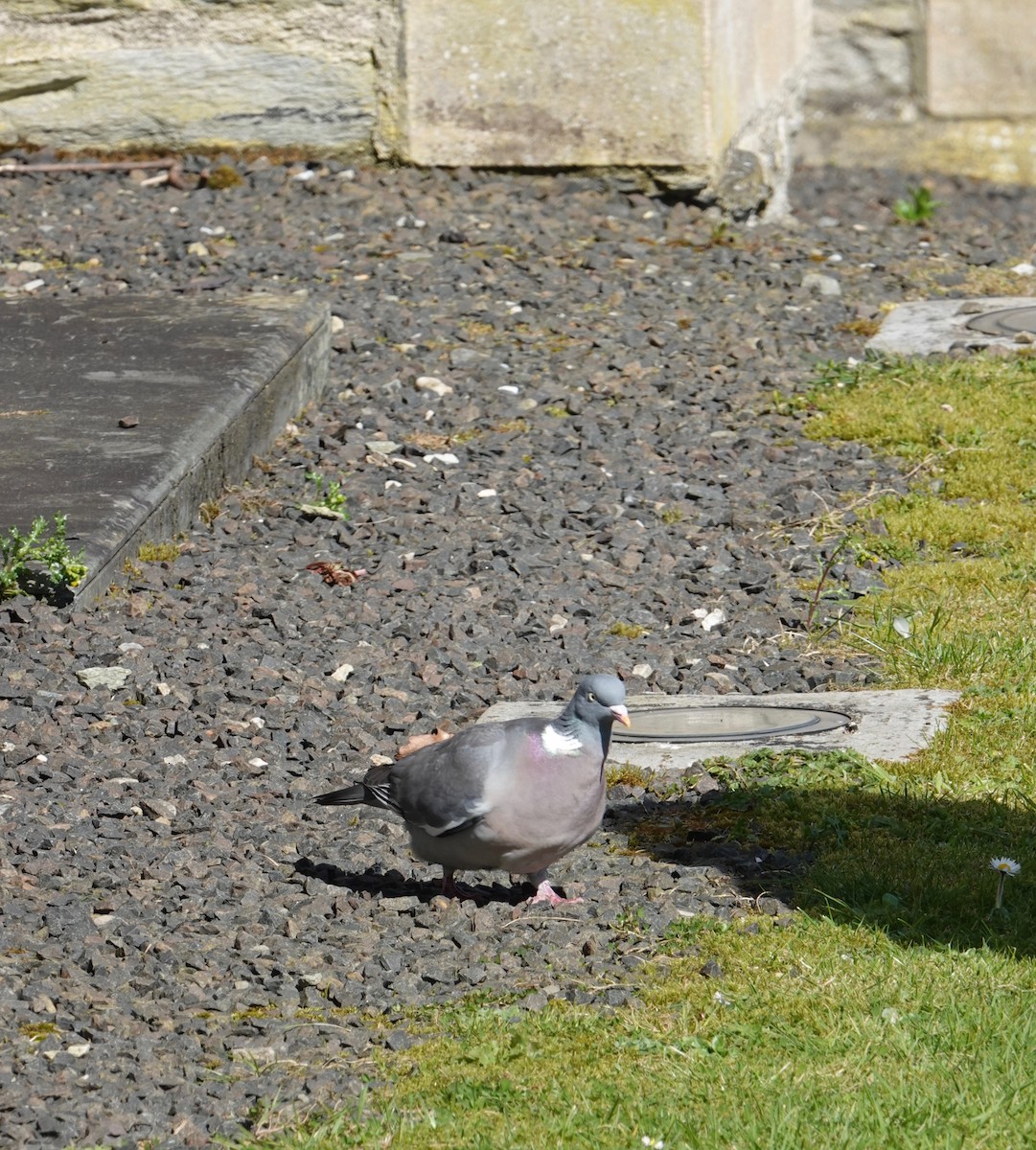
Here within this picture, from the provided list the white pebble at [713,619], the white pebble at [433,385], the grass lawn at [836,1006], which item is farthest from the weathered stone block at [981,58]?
the grass lawn at [836,1006]

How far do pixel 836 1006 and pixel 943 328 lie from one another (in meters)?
5.34

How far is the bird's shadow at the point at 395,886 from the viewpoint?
4.24 m

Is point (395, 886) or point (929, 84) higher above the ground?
point (929, 84)

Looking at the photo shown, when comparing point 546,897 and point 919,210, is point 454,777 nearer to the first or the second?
point 546,897

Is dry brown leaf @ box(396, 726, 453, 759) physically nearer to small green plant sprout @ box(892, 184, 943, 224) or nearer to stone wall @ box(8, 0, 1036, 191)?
stone wall @ box(8, 0, 1036, 191)

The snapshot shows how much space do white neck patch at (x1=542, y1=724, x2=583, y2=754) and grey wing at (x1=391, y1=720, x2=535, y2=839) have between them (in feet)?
0.20

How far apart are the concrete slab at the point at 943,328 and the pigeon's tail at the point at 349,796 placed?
4.57m

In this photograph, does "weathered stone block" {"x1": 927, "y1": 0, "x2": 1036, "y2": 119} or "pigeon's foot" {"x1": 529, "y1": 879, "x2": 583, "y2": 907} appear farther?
"weathered stone block" {"x1": 927, "y1": 0, "x2": 1036, "y2": 119}

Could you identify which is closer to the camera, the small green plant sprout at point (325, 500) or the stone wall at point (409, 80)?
the small green plant sprout at point (325, 500)

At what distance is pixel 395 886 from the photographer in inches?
170

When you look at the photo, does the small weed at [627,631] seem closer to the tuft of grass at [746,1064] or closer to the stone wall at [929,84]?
the tuft of grass at [746,1064]

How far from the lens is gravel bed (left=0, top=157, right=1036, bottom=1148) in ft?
12.3

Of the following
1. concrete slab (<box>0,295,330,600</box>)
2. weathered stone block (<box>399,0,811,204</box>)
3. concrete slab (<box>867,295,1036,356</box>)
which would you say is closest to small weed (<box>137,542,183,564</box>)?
concrete slab (<box>0,295,330,600</box>)

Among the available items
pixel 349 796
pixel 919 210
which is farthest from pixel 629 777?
pixel 919 210
